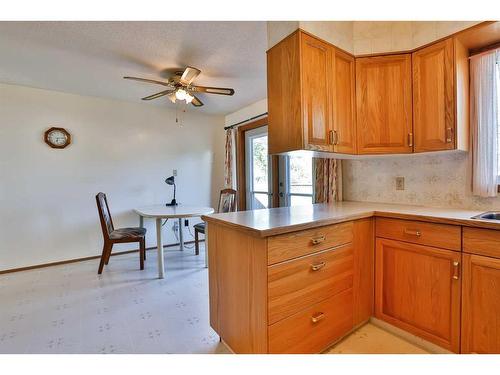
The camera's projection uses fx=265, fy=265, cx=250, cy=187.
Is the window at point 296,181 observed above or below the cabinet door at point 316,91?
below

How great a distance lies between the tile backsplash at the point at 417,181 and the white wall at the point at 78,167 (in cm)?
285

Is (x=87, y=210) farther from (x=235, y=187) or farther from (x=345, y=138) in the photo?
(x=345, y=138)

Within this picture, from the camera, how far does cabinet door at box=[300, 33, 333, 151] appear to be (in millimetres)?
1800

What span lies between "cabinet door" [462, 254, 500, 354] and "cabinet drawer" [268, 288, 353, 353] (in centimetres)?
62

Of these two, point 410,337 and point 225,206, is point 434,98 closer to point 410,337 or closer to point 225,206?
point 410,337

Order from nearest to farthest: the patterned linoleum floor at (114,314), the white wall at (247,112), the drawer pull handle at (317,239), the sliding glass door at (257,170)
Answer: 1. the drawer pull handle at (317,239)
2. the patterned linoleum floor at (114,314)
3. the white wall at (247,112)
4. the sliding glass door at (257,170)

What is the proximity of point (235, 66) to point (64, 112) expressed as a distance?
2462 mm

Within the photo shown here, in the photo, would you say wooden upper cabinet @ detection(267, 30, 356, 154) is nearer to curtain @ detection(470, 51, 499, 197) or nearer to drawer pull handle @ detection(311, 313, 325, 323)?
curtain @ detection(470, 51, 499, 197)

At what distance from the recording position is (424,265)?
1664 millimetres

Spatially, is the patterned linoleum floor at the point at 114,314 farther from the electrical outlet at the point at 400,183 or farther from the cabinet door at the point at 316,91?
the cabinet door at the point at 316,91

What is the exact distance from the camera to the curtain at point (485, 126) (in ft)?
5.96

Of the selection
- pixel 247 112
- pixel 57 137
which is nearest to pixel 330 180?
pixel 247 112

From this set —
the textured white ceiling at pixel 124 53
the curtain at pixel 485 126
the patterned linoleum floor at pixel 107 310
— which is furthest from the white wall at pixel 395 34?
the patterned linoleum floor at pixel 107 310
